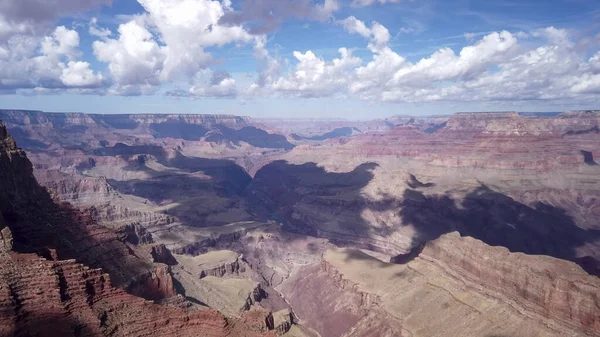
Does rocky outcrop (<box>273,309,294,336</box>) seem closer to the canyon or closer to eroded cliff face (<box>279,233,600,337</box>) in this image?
the canyon

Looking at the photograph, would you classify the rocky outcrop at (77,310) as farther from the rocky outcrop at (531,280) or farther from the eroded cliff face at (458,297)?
the rocky outcrop at (531,280)

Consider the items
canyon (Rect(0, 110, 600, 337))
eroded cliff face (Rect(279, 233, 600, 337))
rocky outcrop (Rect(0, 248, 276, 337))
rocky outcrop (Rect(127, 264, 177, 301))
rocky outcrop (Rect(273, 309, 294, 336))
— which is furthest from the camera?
rocky outcrop (Rect(273, 309, 294, 336))

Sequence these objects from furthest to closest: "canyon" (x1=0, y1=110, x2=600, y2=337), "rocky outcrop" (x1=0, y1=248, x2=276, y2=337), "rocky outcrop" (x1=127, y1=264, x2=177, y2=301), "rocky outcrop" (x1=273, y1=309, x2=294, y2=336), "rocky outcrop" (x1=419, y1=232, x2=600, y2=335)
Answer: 1. "rocky outcrop" (x1=273, y1=309, x2=294, y2=336)
2. "rocky outcrop" (x1=127, y1=264, x2=177, y2=301)
3. "rocky outcrop" (x1=419, y1=232, x2=600, y2=335)
4. "canyon" (x1=0, y1=110, x2=600, y2=337)
5. "rocky outcrop" (x1=0, y1=248, x2=276, y2=337)

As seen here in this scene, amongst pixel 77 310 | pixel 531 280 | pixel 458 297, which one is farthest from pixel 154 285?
pixel 531 280

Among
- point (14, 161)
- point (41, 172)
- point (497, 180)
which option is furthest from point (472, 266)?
point (41, 172)

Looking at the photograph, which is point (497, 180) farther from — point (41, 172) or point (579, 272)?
point (41, 172)


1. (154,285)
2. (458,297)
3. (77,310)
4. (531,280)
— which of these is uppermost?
(77,310)

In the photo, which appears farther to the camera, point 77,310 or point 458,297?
point 458,297

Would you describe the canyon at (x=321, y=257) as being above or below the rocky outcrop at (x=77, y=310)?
below

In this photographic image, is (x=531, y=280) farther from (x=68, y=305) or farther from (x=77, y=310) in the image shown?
(x=68, y=305)

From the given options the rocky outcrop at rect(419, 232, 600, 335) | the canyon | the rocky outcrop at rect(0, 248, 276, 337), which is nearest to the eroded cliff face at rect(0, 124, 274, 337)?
the rocky outcrop at rect(0, 248, 276, 337)

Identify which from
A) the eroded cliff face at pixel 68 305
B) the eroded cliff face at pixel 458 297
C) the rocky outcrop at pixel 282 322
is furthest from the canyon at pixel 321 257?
the rocky outcrop at pixel 282 322

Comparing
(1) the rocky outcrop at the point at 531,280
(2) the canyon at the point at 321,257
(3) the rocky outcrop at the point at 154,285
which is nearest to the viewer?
(2) the canyon at the point at 321,257

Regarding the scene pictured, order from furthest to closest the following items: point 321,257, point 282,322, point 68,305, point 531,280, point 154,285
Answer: point 321,257, point 282,322, point 531,280, point 154,285, point 68,305
